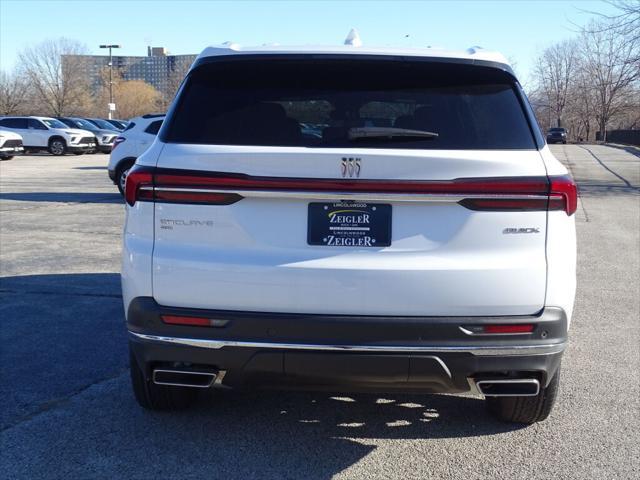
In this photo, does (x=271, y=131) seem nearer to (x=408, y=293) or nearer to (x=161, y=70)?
(x=408, y=293)

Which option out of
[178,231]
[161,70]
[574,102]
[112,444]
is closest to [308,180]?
[178,231]

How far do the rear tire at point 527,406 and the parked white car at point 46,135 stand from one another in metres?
32.5

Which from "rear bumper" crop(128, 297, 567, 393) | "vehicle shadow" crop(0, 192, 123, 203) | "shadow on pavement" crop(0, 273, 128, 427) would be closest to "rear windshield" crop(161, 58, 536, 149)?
"rear bumper" crop(128, 297, 567, 393)

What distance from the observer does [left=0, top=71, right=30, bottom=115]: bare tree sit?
220 ft

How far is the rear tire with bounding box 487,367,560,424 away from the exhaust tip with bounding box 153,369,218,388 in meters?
1.62

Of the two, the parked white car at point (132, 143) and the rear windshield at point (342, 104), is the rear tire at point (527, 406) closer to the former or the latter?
the rear windshield at point (342, 104)

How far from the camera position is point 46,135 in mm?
33375

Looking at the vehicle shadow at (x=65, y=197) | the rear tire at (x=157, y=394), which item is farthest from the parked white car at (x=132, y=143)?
the rear tire at (x=157, y=394)

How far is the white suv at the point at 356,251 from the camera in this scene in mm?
3076

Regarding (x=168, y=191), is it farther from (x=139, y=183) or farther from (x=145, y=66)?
(x=145, y=66)

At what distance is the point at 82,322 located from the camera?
584 cm

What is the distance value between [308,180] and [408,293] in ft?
2.18

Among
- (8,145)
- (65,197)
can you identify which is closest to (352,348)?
(65,197)

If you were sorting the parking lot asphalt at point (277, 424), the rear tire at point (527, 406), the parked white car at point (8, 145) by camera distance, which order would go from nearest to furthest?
the parking lot asphalt at point (277, 424) < the rear tire at point (527, 406) < the parked white car at point (8, 145)
